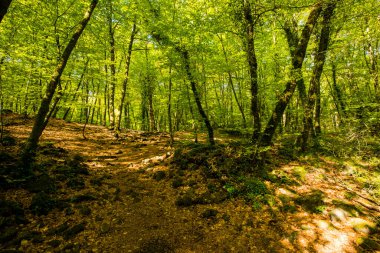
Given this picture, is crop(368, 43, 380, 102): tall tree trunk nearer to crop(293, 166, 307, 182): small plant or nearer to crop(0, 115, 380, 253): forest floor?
crop(0, 115, 380, 253): forest floor

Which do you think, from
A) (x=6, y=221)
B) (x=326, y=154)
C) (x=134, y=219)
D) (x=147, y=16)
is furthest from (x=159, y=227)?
(x=147, y=16)

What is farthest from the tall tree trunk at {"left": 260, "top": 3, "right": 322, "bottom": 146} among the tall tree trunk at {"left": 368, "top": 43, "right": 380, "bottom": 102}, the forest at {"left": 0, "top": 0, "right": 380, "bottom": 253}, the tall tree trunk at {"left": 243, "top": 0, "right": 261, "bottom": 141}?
the tall tree trunk at {"left": 368, "top": 43, "right": 380, "bottom": 102}

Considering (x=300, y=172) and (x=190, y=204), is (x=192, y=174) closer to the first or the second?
(x=190, y=204)

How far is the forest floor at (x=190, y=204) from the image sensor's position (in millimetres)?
5215

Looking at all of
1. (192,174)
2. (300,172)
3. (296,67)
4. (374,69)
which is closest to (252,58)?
(296,67)

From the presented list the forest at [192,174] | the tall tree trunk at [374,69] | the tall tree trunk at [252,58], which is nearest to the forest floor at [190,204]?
the forest at [192,174]

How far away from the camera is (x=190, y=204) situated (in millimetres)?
7070

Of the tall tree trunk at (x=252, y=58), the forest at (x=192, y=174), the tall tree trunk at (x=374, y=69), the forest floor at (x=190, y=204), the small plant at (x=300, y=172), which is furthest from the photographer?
the tall tree trunk at (x=374, y=69)

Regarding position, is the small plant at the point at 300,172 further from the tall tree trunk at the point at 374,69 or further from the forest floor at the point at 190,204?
the tall tree trunk at the point at 374,69

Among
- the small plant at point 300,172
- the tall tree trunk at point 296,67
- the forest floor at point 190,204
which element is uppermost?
the tall tree trunk at point 296,67

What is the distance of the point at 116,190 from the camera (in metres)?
7.63

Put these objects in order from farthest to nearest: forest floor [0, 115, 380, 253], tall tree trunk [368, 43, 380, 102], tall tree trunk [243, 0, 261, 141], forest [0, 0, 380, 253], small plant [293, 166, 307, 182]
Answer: tall tree trunk [368, 43, 380, 102] < small plant [293, 166, 307, 182] < tall tree trunk [243, 0, 261, 141] < forest [0, 0, 380, 253] < forest floor [0, 115, 380, 253]

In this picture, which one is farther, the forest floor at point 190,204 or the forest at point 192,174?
the forest at point 192,174

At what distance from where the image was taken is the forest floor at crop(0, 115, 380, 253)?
17.1 ft
